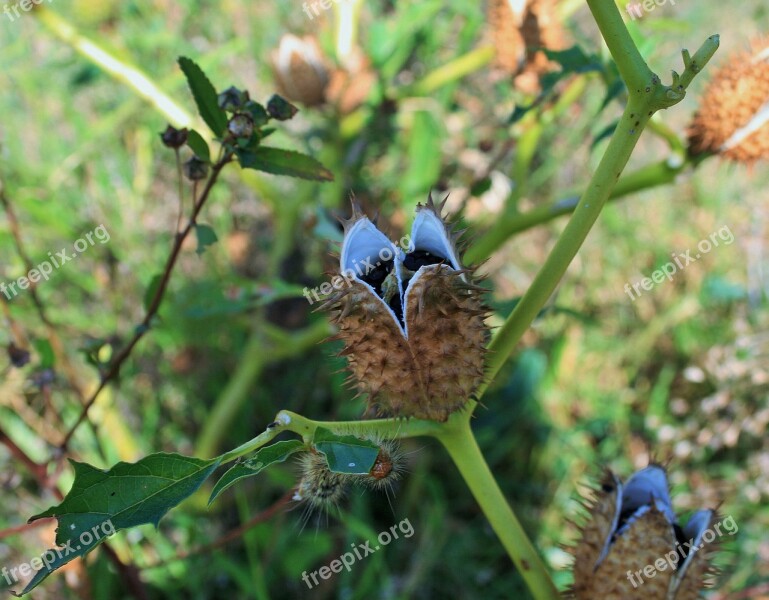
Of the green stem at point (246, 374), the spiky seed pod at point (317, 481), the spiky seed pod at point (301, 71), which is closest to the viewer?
the spiky seed pod at point (317, 481)

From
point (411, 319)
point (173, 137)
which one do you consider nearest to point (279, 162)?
point (173, 137)

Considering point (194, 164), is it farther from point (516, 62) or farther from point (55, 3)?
point (55, 3)

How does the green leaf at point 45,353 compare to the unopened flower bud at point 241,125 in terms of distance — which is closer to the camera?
the unopened flower bud at point 241,125

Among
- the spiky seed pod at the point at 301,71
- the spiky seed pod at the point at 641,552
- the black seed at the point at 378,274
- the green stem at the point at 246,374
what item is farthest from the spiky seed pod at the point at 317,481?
the spiky seed pod at the point at 301,71

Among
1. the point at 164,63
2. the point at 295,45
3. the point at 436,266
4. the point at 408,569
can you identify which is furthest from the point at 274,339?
the point at 164,63

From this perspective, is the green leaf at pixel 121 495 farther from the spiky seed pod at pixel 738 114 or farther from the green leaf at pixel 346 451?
the spiky seed pod at pixel 738 114

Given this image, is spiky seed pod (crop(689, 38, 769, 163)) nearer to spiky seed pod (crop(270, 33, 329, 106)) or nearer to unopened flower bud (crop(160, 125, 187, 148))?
unopened flower bud (crop(160, 125, 187, 148))

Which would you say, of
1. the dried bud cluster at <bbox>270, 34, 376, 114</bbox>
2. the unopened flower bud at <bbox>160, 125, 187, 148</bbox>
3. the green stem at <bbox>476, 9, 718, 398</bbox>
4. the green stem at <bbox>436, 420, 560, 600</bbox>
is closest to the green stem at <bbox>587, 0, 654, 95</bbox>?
the green stem at <bbox>476, 9, 718, 398</bbox>
